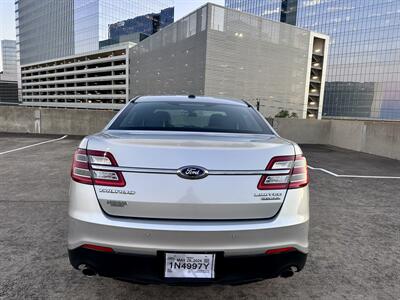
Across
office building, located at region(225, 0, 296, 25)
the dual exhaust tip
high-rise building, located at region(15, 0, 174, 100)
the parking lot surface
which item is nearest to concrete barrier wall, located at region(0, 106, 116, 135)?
the parking lot surface

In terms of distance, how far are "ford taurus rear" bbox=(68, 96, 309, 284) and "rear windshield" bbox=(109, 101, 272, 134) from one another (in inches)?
27.8

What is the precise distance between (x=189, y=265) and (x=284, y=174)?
2.75 feet

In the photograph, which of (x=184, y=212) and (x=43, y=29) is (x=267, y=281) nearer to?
(x=184, y=212)

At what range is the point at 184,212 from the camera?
5.93ft

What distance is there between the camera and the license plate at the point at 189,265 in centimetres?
182

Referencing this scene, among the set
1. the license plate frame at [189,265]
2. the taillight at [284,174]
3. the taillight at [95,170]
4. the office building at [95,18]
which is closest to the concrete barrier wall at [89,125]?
the taillight at [284,174]

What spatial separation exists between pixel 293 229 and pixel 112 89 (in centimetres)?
8784

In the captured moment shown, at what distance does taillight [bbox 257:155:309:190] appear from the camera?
1876 millimetres

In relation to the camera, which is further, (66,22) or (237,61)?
(66,22)

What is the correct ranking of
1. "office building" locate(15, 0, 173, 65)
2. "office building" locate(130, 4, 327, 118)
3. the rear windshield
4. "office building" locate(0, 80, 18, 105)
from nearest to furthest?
the rear windshield, "office building" locate(130, 4, 327, 118), "office building" locate(0, 80, 18, 105), "office building" locate(15, 0, 173, 65)

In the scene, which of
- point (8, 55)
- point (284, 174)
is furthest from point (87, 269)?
point (8, 55)

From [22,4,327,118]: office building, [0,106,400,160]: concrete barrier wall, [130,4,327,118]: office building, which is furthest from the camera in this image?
[22,4,327,118]: office building

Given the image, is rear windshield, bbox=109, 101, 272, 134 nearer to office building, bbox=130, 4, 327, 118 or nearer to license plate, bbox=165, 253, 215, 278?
license plate, bbox=165, 253, 215, 278

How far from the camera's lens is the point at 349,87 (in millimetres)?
82438
